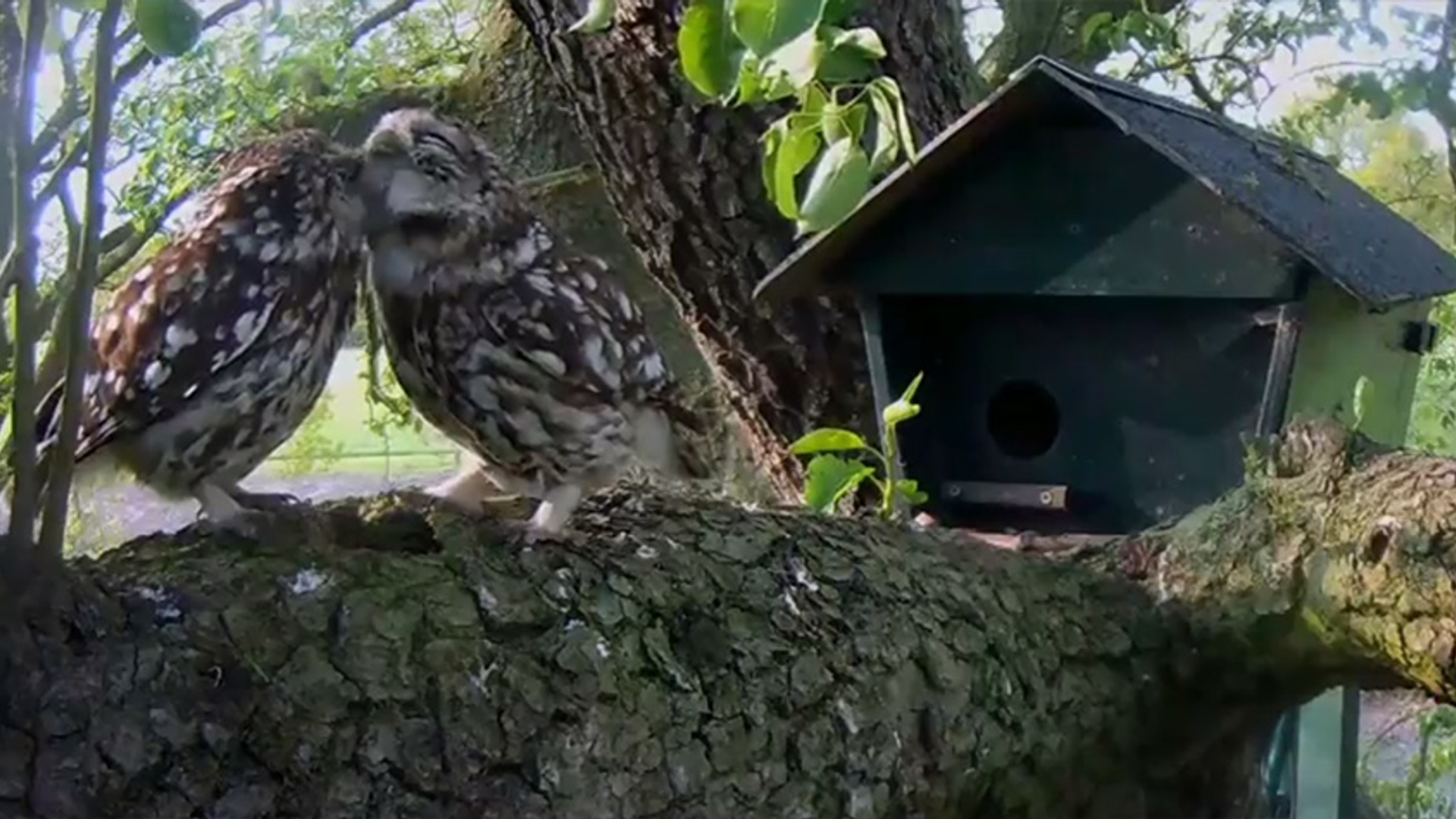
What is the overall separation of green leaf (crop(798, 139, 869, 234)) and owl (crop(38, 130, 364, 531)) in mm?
271

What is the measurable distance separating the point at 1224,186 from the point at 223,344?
0.69m

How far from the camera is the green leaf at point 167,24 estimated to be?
589 mm

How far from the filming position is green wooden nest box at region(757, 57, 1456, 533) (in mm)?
1182

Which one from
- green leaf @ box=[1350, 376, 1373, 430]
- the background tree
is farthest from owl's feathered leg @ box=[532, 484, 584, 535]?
green leaf @ box=[1350, 376, 1373, 430]

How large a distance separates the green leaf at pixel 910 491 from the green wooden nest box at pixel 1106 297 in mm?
→ 42

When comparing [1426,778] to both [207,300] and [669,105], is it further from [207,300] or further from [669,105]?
[207,300]

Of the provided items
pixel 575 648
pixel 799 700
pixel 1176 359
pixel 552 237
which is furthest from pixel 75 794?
pixel 1176 359

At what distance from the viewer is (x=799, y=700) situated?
84 cm

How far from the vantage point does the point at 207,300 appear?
2.71 ft

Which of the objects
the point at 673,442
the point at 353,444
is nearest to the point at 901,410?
the point at 673,442

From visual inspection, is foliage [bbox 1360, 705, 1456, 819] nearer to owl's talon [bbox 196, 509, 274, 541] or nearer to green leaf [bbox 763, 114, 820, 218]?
green leaf [bbox 763, 114, 820, 218]

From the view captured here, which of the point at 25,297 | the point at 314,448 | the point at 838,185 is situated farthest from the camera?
the point at 314,448

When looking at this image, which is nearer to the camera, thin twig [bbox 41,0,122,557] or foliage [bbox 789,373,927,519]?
thin twig [bbox 41,0,122,557]

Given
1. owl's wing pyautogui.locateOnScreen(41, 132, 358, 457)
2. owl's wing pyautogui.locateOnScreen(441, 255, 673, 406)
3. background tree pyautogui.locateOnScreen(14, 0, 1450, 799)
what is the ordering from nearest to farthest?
1. owl's wing pyautogui.locateOnScreen(41, 132, 358, 457)
2. owl's wing pyautogui.locateOnScreen(441, 255, 673, 406)
3. background tree pyautogui.locateOnScreen(14, 0, 1450, 799)
